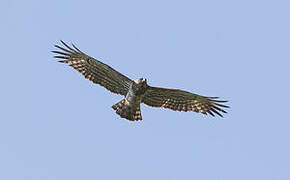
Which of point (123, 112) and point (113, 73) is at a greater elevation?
point (113, 73)

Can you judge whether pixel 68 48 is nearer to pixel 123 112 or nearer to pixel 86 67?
pixel 86 67

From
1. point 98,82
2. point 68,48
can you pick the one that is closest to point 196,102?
point 98,82

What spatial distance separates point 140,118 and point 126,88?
1.16m

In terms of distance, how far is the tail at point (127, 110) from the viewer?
14273 mm

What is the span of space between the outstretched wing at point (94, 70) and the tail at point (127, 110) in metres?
0.42

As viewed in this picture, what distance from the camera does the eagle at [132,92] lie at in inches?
558

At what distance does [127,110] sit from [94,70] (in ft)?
6.19

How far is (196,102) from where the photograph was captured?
49.4 ft

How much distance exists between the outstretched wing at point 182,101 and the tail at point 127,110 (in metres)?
0.58

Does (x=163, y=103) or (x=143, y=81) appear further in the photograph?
(x=163, y=103)

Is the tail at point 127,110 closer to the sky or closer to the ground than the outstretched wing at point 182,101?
closer to the ground

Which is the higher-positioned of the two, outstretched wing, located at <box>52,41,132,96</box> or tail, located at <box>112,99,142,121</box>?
outstretched wing, located at <box>52,41,132,96</box>

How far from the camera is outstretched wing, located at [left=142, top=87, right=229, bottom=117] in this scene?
47.7 ft

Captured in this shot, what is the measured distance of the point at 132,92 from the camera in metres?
14.1
